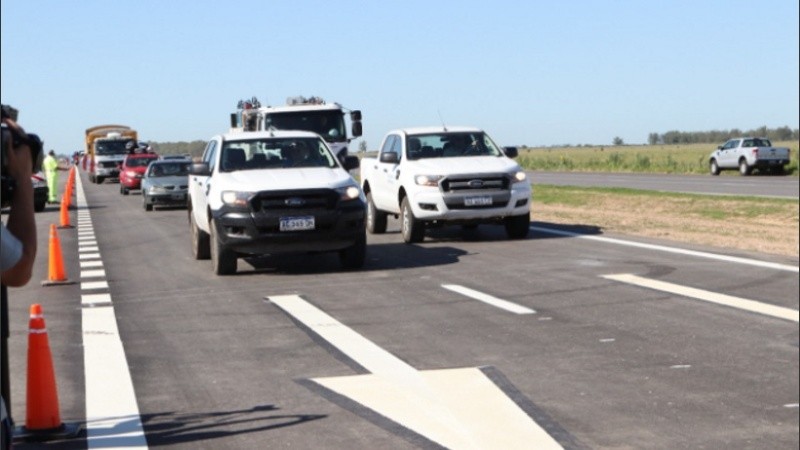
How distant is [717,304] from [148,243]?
1304 centimetres

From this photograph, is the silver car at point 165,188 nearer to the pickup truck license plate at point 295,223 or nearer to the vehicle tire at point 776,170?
the pickup truck license plate at point 295,223

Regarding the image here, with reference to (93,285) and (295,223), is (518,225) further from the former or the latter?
(93,285)

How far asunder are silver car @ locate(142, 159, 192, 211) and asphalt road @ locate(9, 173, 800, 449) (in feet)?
61.0

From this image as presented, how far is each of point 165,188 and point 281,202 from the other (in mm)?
21288

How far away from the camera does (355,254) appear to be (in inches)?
667

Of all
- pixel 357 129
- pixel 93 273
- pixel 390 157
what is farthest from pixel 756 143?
pixel 357 129

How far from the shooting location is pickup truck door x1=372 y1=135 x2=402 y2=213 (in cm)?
2196

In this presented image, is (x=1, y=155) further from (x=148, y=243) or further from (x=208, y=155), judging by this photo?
(x=148, y=243)

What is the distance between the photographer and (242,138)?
56.3ft

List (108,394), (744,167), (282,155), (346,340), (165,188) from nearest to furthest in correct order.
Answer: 1. (108,394)
2. (346,340)
3. (282,155)
4. (165,188)
5. (744,167)

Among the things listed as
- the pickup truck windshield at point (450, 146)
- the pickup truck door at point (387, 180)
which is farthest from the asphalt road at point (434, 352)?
the pickup truck windshield at point (450, 146)

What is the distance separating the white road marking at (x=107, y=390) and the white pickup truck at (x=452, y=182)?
27.4 feet

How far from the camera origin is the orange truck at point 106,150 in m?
59.1

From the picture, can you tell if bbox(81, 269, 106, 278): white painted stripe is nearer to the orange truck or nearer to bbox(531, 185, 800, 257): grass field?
bbox(531, 185, 800, 257): grass field
